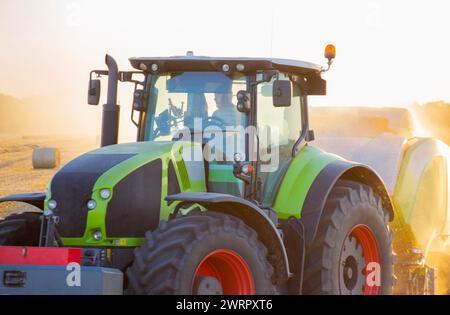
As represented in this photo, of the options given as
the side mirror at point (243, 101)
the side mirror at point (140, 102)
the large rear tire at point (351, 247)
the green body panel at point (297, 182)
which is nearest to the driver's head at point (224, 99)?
the side mirror at point (243, 101)

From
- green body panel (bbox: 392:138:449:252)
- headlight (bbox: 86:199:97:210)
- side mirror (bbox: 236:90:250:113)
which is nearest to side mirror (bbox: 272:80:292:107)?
side mirror (bbox: 236:90:250:113)

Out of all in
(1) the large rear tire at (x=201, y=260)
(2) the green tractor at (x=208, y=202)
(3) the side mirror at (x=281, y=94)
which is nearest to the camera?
(1) the large rear tire at (x=201, y=260)

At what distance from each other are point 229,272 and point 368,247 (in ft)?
6.98

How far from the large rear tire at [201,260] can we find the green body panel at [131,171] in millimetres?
579

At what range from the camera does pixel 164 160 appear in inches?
302

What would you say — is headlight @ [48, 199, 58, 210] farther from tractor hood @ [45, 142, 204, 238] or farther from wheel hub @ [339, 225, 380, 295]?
wheel hub @ [339, 225, 380, 295]

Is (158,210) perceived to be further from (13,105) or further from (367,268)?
(13,105)

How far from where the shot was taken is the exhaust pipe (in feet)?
28.6

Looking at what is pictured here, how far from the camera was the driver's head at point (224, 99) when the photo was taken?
323 inches

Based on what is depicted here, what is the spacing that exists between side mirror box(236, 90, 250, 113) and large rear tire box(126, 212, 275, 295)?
1120 mm

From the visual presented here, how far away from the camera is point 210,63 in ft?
26.9

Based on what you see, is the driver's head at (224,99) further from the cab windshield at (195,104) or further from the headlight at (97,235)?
the headlight at (97,235)
